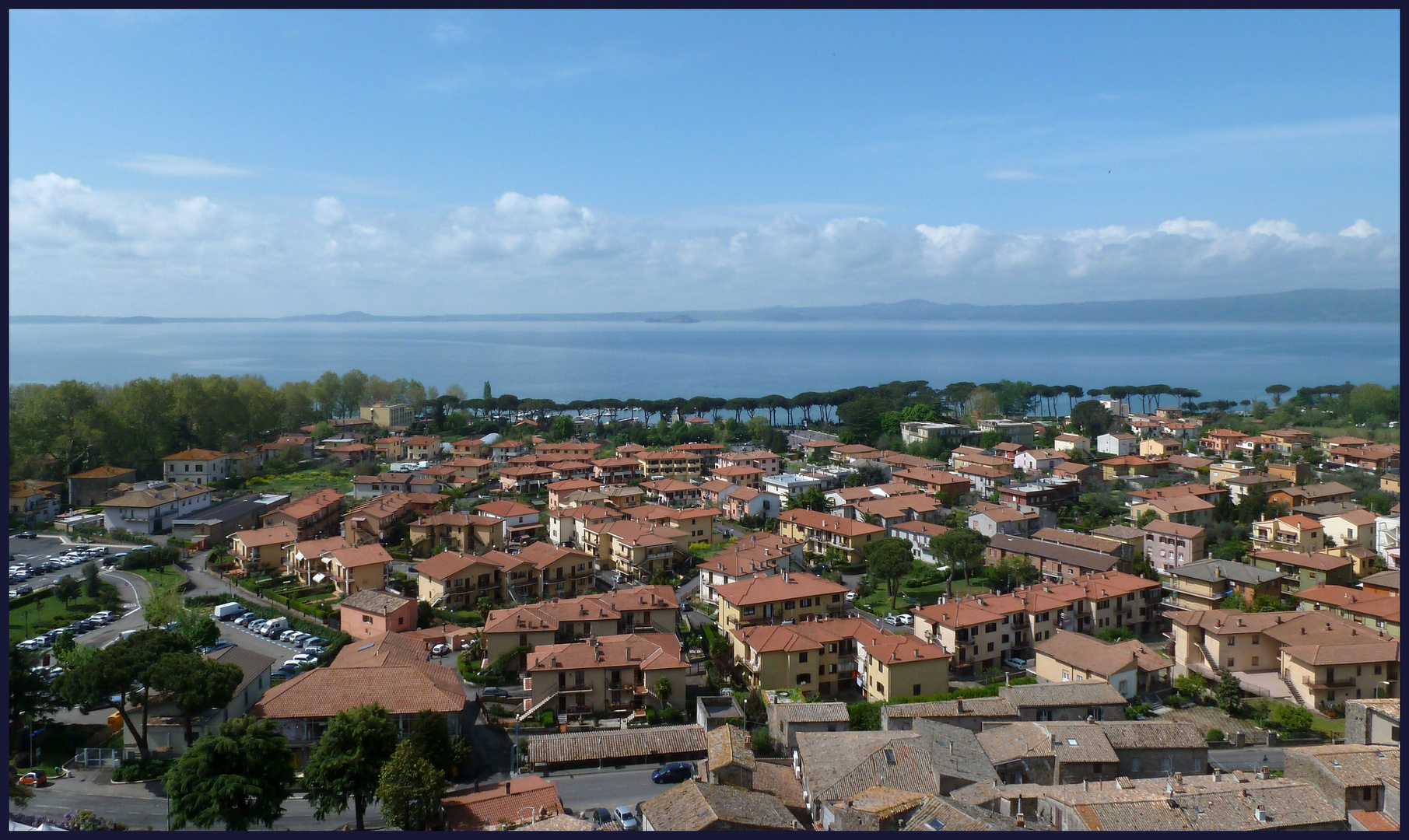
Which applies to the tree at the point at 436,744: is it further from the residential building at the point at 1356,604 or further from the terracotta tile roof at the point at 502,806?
the residential building at the point at 1356,604

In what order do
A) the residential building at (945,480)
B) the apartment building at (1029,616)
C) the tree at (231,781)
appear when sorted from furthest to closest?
the residential building at (945,480)
the apartment building at (1029,616)
the tree at (231,781)

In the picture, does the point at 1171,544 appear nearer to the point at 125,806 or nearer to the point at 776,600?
the point at 776,600

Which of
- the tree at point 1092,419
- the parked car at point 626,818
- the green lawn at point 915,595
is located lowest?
the green lawn at point 915,595

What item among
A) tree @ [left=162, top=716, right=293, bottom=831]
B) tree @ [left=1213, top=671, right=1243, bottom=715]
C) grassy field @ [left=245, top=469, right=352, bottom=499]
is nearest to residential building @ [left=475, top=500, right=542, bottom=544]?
grassy field @ [left=245, top=469, right=352, bottom=499]

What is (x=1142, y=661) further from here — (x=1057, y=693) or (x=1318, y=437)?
(x=1318, y=437)

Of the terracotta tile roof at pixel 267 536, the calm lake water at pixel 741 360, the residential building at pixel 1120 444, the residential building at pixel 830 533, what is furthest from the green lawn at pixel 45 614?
the calm lake water at pixel 741 360

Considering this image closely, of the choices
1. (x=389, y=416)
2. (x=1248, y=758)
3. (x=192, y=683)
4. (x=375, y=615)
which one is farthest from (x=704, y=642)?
(x=389, y=416)

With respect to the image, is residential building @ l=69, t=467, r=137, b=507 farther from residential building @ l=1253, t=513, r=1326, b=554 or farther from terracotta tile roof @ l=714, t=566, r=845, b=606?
residential building @ l=1253, t=513, r=1326, b=554

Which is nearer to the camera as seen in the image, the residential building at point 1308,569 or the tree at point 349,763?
the tree at point 349,763
